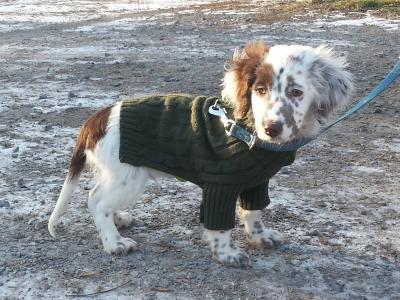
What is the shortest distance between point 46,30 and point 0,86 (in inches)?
222

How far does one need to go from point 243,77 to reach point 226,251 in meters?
1.10

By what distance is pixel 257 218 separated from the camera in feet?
14.1

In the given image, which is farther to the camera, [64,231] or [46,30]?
[46,30]

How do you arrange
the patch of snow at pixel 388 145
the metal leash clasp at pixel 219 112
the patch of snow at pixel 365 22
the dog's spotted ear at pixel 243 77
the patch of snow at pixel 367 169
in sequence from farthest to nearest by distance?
the patch of snow at pixel 365 22 → the patch of snow at pixel 388 145 → the patch of snow at pixel 367 169 → the metal leash clasp at pixel 219 112 → the dog's spotted ear at pixel 243 77

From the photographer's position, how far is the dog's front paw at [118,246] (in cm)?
414

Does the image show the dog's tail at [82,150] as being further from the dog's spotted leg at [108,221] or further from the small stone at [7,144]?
the small stone at [7,144]

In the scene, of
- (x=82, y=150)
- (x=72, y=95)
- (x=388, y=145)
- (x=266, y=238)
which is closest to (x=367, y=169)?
(x=388, y=145)

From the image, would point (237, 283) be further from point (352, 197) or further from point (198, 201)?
point (352, 197)

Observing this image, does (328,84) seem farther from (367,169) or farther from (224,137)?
(367,169)

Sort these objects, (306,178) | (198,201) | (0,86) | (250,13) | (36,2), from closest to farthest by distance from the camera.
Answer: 1. (198,201)
2. (306,178)
3. (0,86)
4. (250,13)
5. (36,2)

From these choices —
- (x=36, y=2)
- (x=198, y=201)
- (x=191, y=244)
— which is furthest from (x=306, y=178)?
(x=36, y=2)

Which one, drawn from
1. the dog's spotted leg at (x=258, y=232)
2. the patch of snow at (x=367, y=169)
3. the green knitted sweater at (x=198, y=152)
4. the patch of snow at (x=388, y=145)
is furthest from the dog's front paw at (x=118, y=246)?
the patch of snow at (x=388, y=145)

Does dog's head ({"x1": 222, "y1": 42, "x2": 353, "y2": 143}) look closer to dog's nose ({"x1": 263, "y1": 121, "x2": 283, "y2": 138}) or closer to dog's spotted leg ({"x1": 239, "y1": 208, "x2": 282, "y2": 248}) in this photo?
dog's nose ({"x1": 263, "y1": 121, "x2": 283, "y2": 138})

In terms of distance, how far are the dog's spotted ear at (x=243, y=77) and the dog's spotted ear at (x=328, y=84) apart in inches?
12.9
